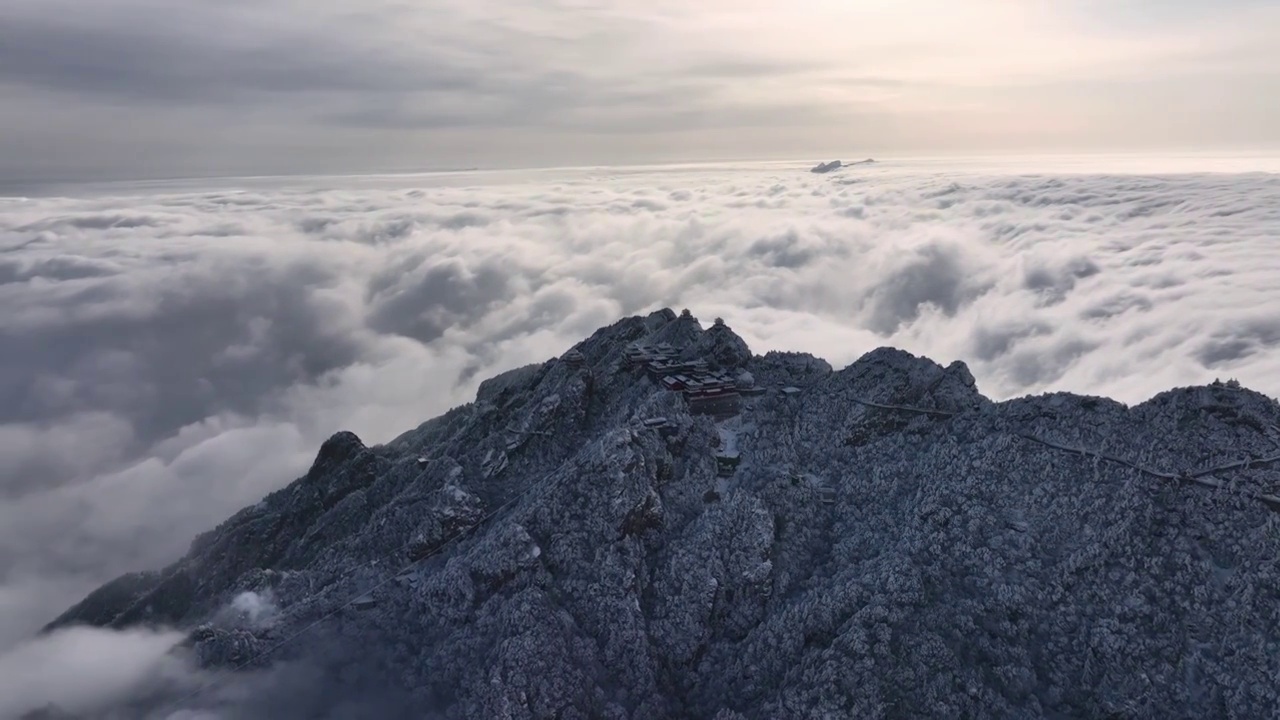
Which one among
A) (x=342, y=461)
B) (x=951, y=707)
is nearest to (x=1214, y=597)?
(x=951, y=707)

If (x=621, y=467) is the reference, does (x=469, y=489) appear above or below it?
below

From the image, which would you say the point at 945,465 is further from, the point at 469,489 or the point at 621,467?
the point at 469,489

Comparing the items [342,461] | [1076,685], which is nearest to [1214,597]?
[1076,685]

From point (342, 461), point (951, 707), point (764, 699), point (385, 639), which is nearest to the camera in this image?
point (951, 707)

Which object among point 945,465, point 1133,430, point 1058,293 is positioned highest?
point 1133,430

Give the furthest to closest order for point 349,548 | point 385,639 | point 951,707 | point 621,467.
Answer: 1. point 349,548
2. point 621,467
3. point 385,639
4. point 951,707

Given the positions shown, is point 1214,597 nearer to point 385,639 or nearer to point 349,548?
point 385,639

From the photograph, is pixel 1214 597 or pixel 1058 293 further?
pixel 1058 293
